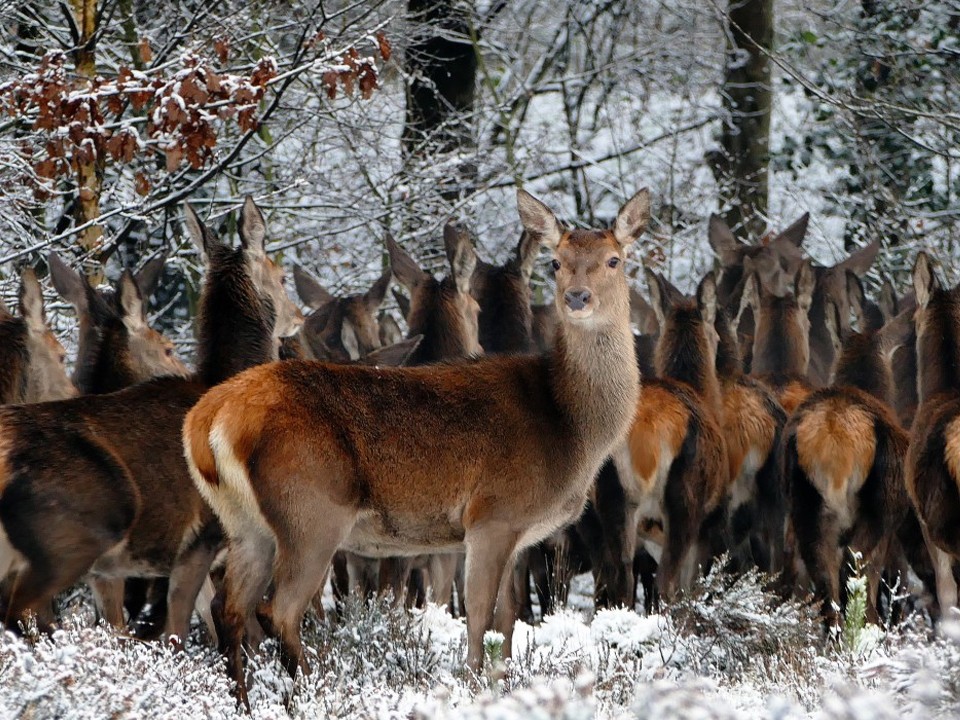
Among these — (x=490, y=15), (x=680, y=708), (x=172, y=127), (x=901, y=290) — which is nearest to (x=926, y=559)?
(x=172, y=127)

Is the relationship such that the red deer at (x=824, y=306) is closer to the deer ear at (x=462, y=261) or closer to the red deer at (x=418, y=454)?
the deer ear at (x=462, y=261)

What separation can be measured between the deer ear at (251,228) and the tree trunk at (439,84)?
5941mm

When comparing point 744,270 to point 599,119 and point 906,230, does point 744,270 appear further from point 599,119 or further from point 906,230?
point 599,119

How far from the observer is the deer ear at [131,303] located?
8.79 meters

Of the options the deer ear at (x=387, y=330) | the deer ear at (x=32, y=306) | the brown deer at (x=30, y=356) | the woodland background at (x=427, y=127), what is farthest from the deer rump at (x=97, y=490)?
the deer ear at (x=387, y=330)

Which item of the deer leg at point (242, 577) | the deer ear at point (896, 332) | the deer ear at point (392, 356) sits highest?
the deer ear at point (392, 356)

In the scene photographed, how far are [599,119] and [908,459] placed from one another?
1345 cm

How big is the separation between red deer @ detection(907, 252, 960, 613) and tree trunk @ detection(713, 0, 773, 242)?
962cm

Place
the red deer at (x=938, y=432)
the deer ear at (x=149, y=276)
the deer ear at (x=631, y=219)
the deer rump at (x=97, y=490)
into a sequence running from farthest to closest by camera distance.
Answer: the deer ear at (x=149, y=276) < the deer ear at (x=631, y=219) < the red deer at (x=938, y=432) < the deer rump at (x=97, y=490)

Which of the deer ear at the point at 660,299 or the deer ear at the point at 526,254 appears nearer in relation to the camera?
the deer ear at the point at 660,299

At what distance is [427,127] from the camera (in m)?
16.8

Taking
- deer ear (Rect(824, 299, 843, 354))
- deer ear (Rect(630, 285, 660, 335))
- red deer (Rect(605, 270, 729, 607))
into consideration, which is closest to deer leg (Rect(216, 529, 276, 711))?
red deer (Rect(605, 270, 729, 607))

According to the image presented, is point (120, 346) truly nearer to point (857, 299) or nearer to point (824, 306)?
point (857, 299)

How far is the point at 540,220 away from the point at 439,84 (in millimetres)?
9940
